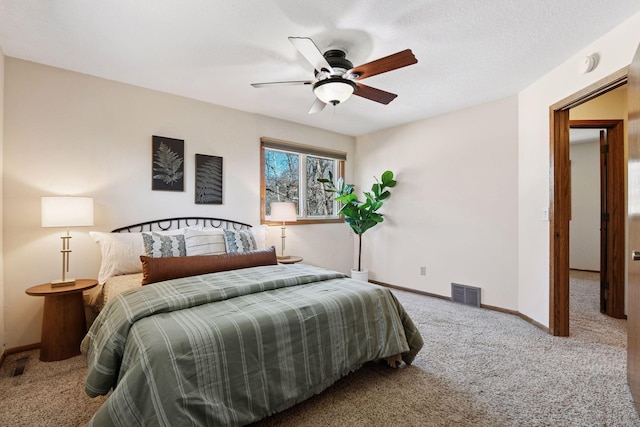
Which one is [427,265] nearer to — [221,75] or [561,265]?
[561,265]

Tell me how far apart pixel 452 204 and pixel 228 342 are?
3345 mm

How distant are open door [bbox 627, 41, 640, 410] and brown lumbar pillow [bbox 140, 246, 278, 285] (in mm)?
2527

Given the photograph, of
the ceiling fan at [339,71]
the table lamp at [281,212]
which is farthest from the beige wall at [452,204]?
the ceiling fan at [339,71]

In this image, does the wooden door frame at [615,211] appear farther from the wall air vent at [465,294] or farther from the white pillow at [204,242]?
the white pillow at [204,242]

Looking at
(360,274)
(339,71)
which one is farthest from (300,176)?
(339,71)

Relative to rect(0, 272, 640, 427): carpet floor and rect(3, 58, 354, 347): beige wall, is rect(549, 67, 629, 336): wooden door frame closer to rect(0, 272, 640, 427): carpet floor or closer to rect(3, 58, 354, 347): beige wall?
rect(0, 272, 640, 427): carpet floor

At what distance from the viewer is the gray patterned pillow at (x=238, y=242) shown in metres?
2.96

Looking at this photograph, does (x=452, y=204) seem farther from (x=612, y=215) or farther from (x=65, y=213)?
(x=65, y=213)

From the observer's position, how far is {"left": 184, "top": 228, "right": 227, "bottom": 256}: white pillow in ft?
9.12

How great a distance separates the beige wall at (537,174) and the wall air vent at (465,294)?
46cm

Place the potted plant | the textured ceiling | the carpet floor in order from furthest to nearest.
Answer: the potted plant, the textured ceiling, the carpet floor

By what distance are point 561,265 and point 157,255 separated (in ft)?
11.9

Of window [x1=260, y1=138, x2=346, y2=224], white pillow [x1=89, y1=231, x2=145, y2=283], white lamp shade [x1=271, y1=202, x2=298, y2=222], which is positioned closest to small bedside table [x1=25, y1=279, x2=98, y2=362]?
white pillow [x1=89, y1=231, x2=145, y2=283]

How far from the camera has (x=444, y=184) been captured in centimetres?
395
